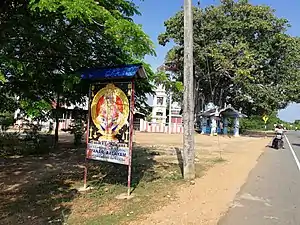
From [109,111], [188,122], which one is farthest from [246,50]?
[109,111]

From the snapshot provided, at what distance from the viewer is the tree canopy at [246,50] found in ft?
118

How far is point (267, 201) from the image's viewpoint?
7.66m

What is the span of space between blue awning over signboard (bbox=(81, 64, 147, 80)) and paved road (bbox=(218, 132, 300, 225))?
359cm

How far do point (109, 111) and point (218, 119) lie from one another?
103 feet

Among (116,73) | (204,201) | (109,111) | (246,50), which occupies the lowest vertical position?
(204,201)

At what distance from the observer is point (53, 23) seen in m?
8.88

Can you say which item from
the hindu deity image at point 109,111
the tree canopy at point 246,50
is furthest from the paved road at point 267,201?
the tree canopy at point 246,50

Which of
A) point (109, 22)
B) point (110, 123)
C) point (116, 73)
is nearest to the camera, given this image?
point (109, 22)

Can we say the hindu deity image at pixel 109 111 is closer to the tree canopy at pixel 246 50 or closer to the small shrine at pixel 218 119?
the tree canopy at pixel 246 50

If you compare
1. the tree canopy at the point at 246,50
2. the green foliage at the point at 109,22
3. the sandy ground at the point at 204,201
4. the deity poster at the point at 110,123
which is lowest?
the sandy ground at the point at 204,201

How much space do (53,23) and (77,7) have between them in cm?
325

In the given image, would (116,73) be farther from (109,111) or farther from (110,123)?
(110,123)

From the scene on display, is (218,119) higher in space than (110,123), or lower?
higher

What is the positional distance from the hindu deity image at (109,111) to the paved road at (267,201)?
128 inches
